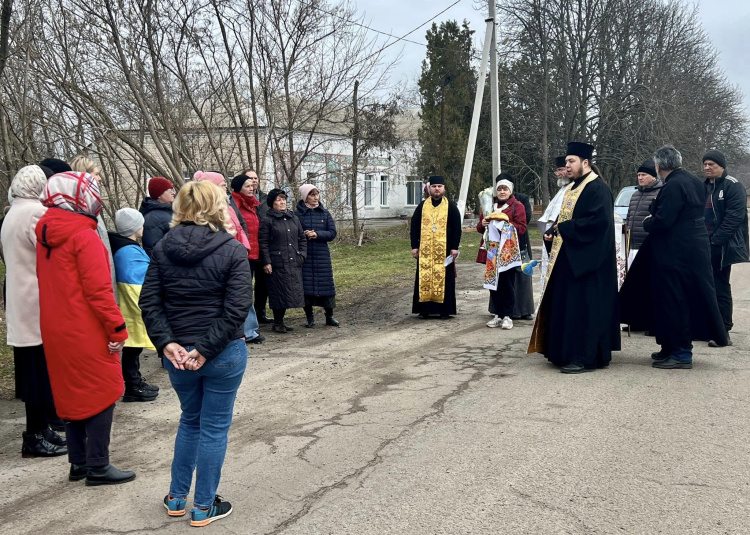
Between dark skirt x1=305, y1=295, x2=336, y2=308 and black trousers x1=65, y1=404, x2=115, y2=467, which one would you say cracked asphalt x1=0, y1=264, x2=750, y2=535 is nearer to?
black trousers x1=65, y1=404, x2=115, y2=467

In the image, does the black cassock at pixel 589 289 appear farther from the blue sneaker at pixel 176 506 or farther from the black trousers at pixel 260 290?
the blue sneaker at pixel 176 506

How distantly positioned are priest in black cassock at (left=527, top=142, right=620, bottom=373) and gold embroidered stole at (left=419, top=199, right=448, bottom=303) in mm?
2893

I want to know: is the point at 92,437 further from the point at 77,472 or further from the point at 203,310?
the point at 203,310

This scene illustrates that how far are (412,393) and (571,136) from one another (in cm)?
2969

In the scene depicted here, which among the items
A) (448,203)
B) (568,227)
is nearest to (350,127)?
(448,203)

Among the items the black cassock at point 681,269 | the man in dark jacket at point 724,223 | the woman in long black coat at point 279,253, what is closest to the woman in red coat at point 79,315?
the woman in long black coat at point 279,253

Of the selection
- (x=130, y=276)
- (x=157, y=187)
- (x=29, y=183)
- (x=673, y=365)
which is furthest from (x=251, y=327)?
(x=673, y=365)

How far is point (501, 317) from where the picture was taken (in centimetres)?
952

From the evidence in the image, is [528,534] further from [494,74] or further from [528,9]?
[528,9]

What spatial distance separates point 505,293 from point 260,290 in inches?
121

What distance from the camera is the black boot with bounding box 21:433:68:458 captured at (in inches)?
198

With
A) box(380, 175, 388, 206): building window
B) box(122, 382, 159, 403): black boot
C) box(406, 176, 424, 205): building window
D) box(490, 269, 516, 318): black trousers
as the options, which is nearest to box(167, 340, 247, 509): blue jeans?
box(122, 382, 159, 403): black boot

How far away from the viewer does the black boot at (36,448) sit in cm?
502

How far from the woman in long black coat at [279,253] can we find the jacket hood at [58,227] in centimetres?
478
